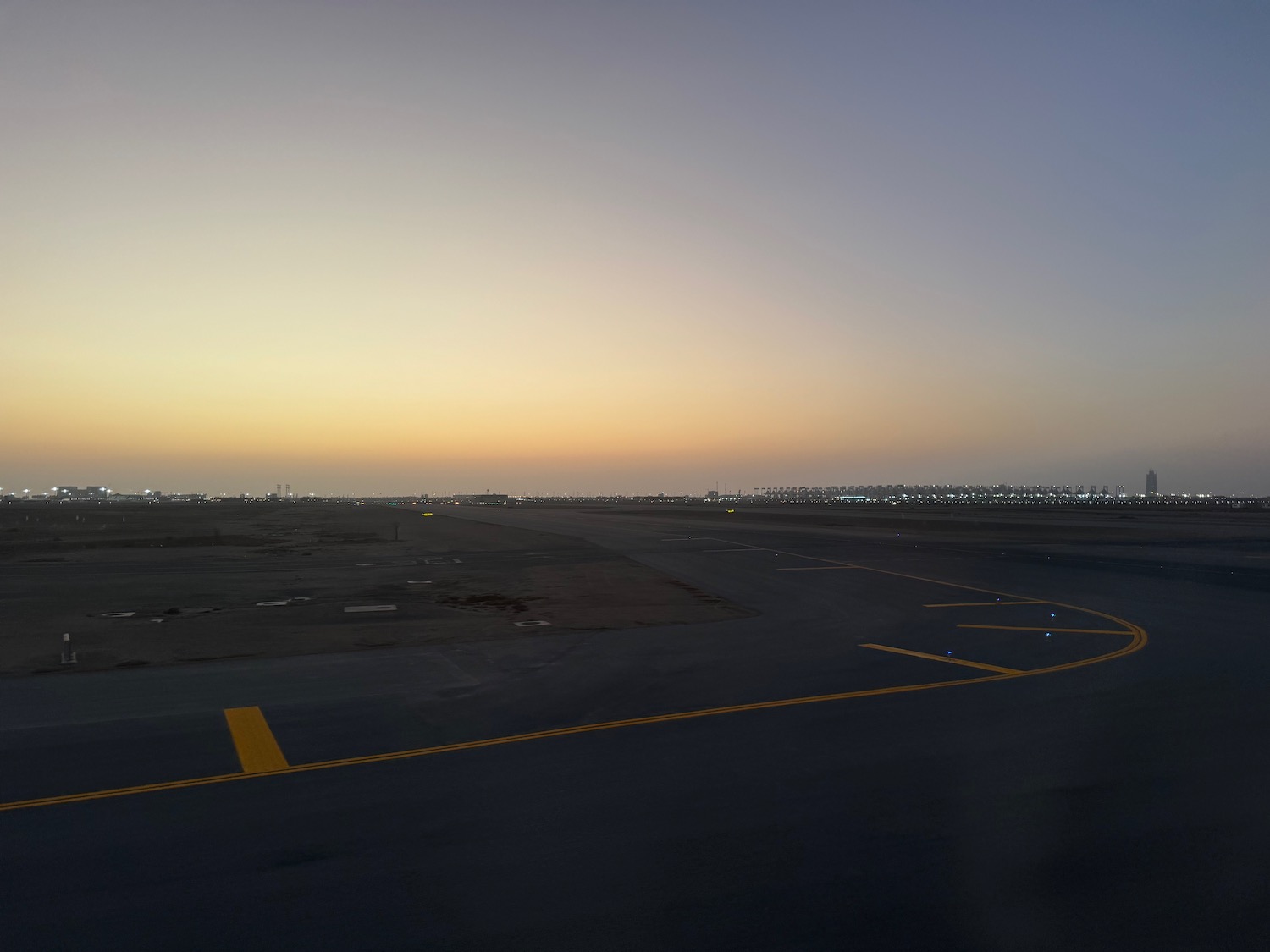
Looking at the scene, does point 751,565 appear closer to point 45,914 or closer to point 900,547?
point 900,547

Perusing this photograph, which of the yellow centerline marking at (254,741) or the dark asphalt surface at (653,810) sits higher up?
the dark asphalt surface at (653,810)

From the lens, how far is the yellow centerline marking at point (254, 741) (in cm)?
975

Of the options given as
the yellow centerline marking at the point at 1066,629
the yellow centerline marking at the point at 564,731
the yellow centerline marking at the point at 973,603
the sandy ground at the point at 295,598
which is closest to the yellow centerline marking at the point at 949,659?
the yellow centerline marking at the point at 564,731

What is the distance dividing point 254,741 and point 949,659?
40.3 ft

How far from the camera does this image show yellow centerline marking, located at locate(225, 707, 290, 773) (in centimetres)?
975

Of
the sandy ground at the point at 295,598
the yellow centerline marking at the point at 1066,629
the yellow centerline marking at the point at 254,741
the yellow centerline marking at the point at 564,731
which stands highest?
the yellow centerline marking at the point at 1066,629

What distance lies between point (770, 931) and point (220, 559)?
41.4 m

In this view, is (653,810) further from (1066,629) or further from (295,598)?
(295,598)

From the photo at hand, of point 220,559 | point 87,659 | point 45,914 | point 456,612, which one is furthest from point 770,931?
point 220,559

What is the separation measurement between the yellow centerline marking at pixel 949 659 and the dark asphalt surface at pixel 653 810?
0.39 meters

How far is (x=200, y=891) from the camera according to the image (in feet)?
21.2

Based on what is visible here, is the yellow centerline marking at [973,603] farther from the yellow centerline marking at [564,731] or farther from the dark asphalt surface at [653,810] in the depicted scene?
the dark asphalt surface at [653,810]

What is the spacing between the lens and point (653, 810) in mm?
8164

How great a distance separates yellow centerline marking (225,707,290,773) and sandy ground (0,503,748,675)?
5.46 metres
